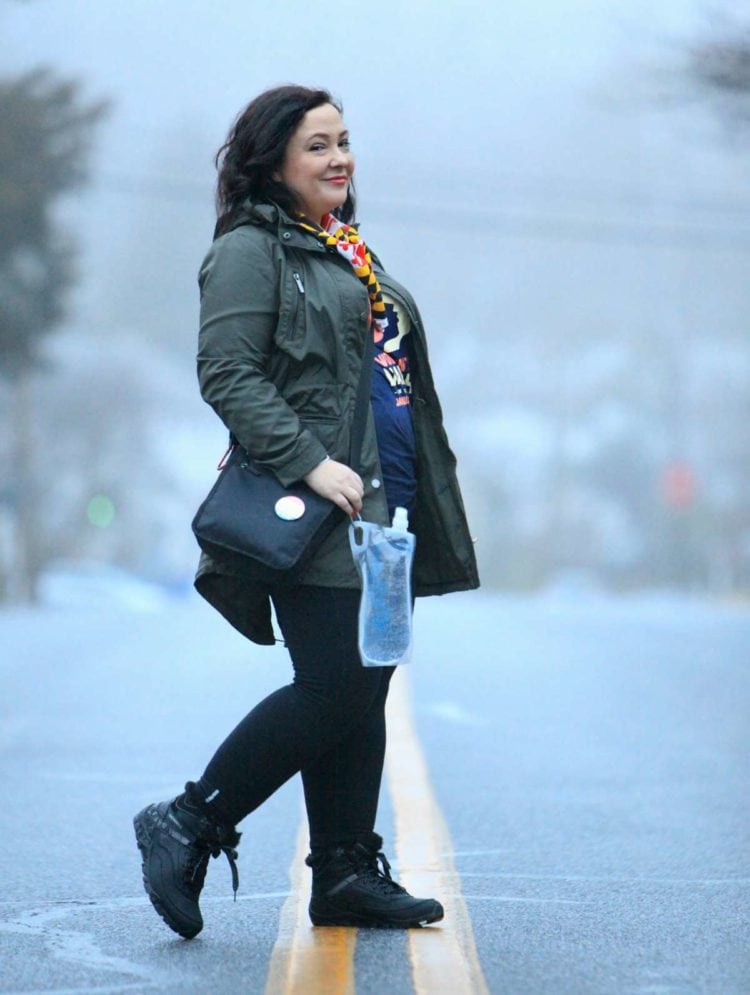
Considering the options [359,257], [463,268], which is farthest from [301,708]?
[463,268]

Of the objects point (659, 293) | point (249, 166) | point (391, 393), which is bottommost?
point (391, 393)

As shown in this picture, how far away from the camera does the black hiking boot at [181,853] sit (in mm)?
4148

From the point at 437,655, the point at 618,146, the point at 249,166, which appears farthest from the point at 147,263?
the point at 249,166

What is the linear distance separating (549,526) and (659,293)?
1003 inches

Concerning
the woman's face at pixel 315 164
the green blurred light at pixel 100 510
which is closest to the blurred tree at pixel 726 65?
the woman's face at pixel 315 164

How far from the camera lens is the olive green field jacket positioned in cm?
407

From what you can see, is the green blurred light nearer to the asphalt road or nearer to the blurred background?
the blurred background

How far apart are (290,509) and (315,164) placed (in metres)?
0.77

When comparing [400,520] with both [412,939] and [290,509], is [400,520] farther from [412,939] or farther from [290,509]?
[412,939]

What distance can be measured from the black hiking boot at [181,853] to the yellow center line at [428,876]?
0.46 metres

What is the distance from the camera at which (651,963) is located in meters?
4.05

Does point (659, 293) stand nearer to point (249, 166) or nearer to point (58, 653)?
point (58, 653)

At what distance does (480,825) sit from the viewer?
634 cm

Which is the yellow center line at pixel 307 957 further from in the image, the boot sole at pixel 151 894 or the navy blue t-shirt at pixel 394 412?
the navy blue t-shirt at pixel 394 412
